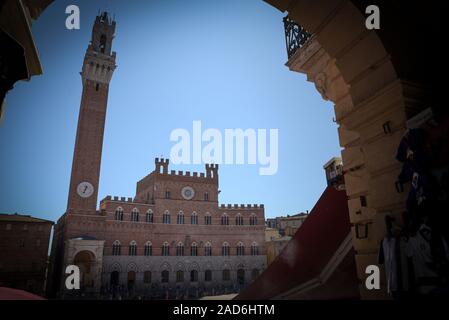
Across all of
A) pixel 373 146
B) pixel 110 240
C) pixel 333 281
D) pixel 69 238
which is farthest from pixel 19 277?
pixel 373 146

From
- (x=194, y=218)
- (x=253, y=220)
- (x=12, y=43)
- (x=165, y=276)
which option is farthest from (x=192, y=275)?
(x=12, y=43)

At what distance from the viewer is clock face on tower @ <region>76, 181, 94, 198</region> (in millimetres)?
31484

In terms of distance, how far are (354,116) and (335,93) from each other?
159cm

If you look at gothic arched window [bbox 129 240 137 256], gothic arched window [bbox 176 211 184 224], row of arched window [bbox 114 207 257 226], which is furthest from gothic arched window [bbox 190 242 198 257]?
gothic arched window [bbox 129 240 137 256]

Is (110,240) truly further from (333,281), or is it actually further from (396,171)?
(396,171)

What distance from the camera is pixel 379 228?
2732mm

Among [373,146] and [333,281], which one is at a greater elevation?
[373,146]

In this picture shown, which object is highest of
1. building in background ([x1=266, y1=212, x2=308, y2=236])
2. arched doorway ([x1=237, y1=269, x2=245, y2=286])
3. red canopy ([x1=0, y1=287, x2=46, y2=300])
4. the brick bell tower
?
the brick bell tower

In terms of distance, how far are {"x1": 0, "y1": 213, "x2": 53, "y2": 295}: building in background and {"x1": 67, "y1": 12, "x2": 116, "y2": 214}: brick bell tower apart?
12.1ft

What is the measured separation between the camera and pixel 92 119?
115 ft

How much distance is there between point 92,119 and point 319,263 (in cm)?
3603

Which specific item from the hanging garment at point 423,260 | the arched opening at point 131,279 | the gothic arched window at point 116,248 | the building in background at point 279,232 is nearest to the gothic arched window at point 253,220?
the building in background at point 279,232

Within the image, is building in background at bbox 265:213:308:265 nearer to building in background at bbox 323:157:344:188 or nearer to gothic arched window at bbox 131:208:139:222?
gothic arched window at bbox 131:208:139:222

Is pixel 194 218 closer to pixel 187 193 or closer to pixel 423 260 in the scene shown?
pixel 187 193
